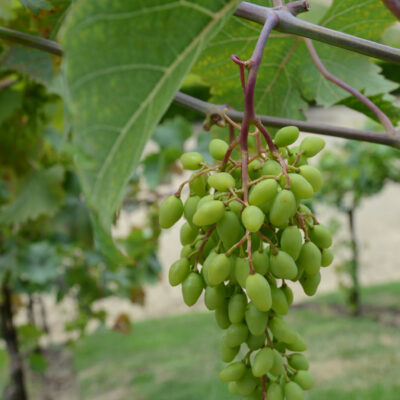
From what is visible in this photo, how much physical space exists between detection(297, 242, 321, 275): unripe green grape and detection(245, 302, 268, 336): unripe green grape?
0.16 ft

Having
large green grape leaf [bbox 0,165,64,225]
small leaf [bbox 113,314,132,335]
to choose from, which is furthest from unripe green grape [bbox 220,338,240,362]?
small leaf [bbox 113,314,132,335]

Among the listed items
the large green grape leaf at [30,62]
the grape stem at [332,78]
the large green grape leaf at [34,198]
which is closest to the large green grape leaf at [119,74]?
the grape stem at [332,78]

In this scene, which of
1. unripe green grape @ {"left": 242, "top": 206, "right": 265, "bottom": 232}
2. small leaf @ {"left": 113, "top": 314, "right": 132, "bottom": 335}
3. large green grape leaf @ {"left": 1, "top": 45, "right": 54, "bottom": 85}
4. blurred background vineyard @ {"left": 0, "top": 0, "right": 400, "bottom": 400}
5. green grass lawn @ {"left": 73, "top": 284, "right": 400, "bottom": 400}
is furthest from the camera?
green grass lawn @ {"left": 73, "top": 284, "right": 400, "bottom": 400}

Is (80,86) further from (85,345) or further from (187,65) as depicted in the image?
(85,345)

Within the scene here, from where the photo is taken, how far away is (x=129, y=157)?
0.23 metres

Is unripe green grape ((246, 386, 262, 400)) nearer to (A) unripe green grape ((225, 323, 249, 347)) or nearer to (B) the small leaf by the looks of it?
(A) unripe green grape ((225, 323, 249, 347))

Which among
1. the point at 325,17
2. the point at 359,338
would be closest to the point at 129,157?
the point at 325,17

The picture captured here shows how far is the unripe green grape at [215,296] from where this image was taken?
1.31 ft

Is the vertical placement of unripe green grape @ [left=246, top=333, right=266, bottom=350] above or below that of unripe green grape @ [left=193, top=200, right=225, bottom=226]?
below

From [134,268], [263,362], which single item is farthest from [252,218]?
[134,268]

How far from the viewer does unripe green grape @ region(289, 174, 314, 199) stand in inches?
14.6

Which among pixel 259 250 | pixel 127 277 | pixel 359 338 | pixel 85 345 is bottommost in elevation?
pixel 85 345

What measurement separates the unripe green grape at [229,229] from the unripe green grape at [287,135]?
7cm

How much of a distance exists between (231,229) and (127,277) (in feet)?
5.78
